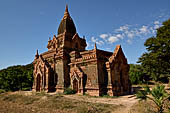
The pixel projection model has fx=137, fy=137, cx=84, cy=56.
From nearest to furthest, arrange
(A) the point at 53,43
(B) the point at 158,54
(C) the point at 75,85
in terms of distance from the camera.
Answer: (C) the point at 75,85
(B) the point at 158,54
(A) the point at 53,43

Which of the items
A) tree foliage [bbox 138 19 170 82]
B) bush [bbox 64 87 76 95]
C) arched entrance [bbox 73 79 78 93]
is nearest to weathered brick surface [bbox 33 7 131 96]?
arched entrance [bbox 73 79 78 93]

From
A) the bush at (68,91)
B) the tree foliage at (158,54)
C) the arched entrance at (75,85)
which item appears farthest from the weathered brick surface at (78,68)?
the tree foliage at (158,54)

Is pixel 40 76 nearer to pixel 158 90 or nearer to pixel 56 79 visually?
pixel 56 79

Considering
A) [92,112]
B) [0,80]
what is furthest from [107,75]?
[0,80]

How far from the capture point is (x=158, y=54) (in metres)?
22.5

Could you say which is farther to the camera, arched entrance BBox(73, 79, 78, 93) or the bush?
arched entrance BBox(73, 79, 78, 93)

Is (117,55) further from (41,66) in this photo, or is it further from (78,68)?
(41,66)

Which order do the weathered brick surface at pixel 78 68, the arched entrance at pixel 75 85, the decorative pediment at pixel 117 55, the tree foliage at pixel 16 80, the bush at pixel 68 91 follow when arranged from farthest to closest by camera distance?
1. the tree foliage at pixel 16 80
2. the arched entrance at pixel 75 85
3. the bush at pixel 68 91
4. the decorative pediment at pixel 117 55
5. the weathered brick surface at pixel 78 68

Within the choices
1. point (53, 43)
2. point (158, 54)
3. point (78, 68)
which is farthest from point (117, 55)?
point (53, 43)

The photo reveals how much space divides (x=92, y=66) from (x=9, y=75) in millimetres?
20139

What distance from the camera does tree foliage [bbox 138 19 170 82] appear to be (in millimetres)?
21828

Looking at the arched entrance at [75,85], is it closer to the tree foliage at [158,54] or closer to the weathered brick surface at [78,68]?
the weathered brick surface at [78,68]

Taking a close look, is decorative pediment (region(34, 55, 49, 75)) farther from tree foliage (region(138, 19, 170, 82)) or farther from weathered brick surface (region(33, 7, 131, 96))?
tree foliage (region(138, 19, 170, 82))

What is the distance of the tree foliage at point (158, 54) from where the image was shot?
21.8 metres
